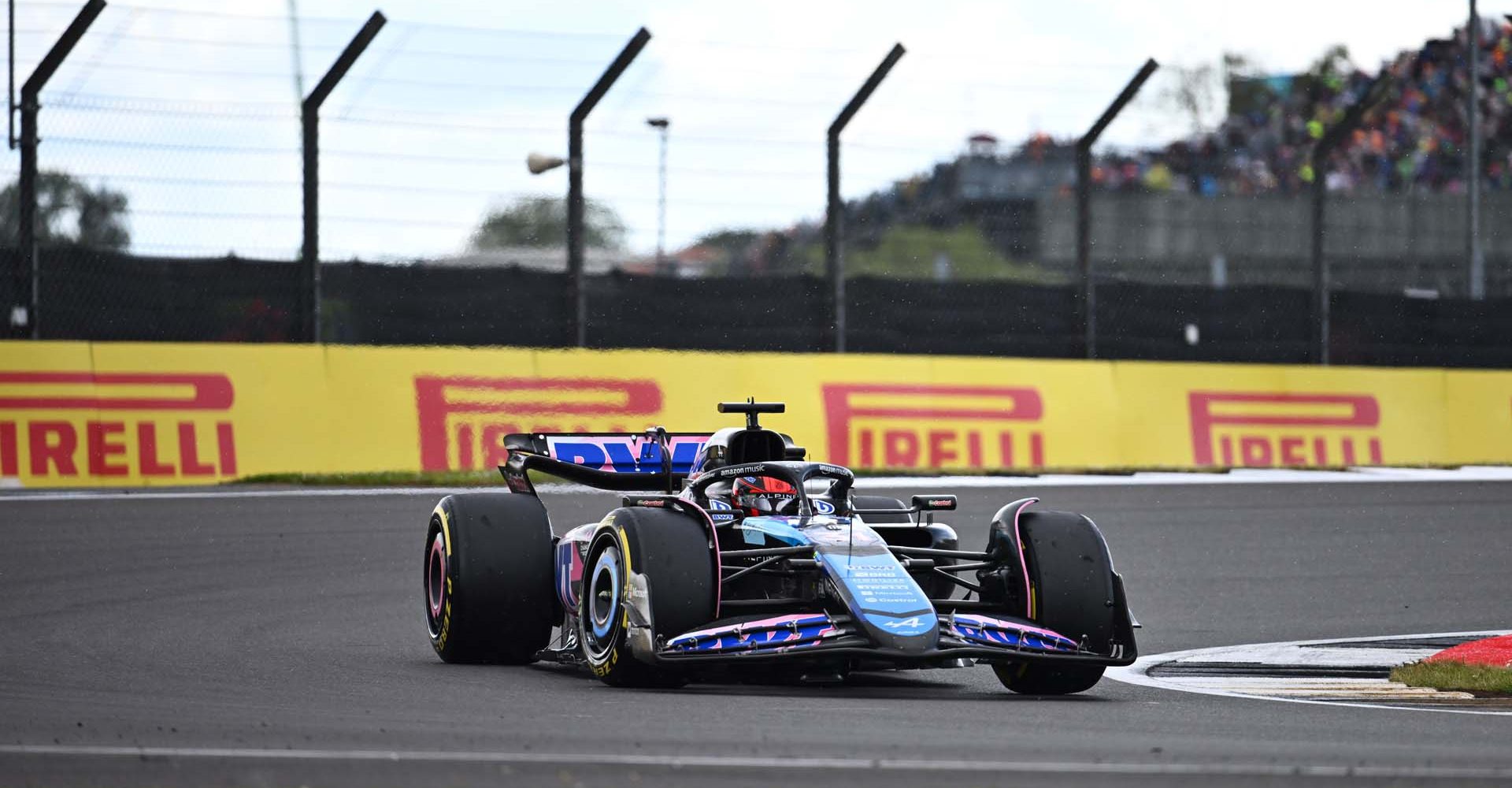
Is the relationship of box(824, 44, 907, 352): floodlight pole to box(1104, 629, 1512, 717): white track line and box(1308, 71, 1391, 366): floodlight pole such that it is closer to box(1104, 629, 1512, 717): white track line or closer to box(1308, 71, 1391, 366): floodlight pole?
box(1308, 71, 1391, 366): floodlight pole

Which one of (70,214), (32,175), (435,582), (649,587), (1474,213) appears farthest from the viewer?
(1474,213)

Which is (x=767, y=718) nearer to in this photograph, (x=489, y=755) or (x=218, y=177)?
(x=489, y=755)

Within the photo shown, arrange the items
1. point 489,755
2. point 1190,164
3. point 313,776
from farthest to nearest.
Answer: point 1190,164 → point 489,755 → point 313,776

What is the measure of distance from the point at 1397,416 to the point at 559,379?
326 inches

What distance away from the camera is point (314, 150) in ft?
58.4

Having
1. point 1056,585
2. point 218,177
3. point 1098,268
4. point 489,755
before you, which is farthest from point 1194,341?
point 489,755

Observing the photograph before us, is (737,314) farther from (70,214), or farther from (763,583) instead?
(763,583)

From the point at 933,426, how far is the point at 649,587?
410 inches

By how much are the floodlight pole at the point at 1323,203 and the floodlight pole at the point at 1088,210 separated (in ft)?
6.85

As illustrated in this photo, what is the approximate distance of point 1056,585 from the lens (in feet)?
30.9

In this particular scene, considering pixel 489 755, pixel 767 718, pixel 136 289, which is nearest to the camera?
pixel 489 755

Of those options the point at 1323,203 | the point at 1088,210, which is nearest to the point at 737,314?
the point at 1088,210

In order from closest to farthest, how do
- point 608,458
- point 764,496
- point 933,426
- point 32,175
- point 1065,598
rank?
point 1065,598 < point 764,496 < point 608,458 < point 32,175 < point 933,426

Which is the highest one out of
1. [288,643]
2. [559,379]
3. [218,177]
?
[218,177]
